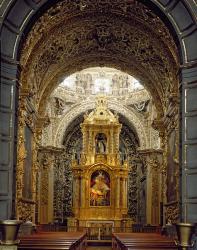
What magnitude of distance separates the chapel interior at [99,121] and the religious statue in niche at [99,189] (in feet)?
0.15

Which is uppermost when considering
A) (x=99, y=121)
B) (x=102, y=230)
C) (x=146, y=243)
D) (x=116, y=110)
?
(x=116, y=110)

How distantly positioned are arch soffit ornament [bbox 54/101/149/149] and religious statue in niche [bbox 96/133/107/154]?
4.73 feet

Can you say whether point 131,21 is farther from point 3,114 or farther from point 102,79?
point 102,79

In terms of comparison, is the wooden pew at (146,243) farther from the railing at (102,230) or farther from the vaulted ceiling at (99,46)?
the railing at (102,230)

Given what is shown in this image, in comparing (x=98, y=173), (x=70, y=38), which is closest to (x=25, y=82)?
(x=70, y=38)

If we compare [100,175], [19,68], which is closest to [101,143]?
[100,175]

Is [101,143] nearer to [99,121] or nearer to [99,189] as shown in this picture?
[99,121]

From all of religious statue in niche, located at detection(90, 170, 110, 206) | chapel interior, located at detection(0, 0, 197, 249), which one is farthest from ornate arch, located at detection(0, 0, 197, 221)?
religious statue in niche, located at detection(90, 170, 110, 206)

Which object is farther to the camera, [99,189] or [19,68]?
[99,189]

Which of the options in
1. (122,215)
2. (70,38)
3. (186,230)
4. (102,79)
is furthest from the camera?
(102,79)

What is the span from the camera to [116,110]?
99.4 ft

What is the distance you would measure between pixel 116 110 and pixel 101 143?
5.89ft

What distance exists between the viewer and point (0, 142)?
1167 centimetres

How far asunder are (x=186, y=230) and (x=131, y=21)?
7702 mm
